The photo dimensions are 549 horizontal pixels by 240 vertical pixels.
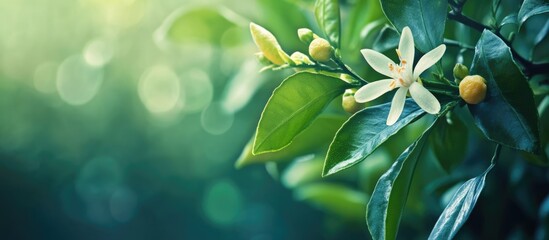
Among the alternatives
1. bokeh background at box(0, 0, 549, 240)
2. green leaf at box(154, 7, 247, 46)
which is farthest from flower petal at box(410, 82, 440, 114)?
bokeh background at box(0, 0, 549, 240)

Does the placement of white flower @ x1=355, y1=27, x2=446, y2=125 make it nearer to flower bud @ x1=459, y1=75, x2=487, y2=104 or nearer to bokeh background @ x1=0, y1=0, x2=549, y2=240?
flower bud @ x1=459, y1=75, x2=487, y2=104

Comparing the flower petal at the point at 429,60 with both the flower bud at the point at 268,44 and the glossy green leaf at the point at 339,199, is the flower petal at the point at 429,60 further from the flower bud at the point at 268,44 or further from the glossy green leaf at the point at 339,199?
the glossy green leaf at the point at 339,199

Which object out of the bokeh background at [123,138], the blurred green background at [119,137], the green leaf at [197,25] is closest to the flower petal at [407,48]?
the green leaf at [197,25]

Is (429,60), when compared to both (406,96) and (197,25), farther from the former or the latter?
(197,25)

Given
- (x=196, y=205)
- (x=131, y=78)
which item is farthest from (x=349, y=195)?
(x=131, y=78)

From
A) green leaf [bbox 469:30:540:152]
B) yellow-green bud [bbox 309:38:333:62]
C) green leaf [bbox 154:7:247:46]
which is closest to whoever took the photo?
green leaf [bbox 469:30:540:152]

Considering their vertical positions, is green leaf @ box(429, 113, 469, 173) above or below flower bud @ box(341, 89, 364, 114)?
below
